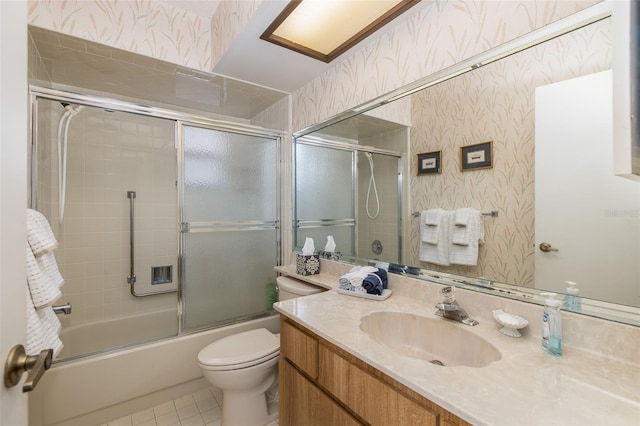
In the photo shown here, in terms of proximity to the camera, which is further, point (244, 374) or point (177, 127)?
point (177, 127)

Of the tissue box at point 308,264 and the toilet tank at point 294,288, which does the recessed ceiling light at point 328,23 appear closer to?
the tissue box at point 308,264

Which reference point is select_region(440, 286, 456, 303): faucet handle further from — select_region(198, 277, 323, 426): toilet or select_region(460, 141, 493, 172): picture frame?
select_region(198, 277, 323, 426): toilet

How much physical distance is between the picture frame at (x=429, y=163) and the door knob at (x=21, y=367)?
4.60 feet

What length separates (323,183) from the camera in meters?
2.09

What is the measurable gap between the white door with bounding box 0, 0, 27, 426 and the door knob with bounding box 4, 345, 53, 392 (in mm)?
14

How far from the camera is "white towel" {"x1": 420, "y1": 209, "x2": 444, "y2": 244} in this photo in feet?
4.14

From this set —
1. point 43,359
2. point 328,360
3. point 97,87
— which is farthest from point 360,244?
point 97,87

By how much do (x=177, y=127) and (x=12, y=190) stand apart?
1.59 meters

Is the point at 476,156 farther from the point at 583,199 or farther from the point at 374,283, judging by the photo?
the point at 374,283

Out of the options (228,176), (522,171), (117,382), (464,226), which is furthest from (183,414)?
(522,171)

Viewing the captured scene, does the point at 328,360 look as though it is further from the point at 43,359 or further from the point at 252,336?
the point at 252,336

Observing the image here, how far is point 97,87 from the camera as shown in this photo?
212cm

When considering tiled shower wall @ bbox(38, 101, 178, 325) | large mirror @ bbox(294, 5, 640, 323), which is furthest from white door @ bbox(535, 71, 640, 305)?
tiled shower wall @ bbox(38, 101, 178, 325)

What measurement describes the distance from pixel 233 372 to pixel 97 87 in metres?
2.34
